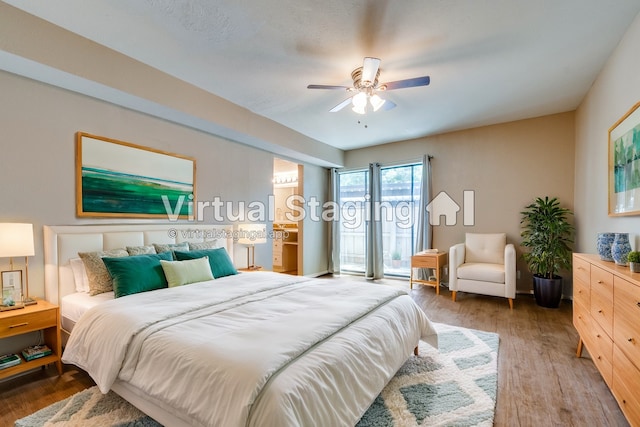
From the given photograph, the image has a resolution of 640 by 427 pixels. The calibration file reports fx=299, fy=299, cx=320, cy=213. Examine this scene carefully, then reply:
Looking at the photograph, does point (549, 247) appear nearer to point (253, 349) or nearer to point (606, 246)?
point (606, 246)

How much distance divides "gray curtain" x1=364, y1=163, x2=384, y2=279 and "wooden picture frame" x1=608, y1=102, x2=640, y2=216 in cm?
345

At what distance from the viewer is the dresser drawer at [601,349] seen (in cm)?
182

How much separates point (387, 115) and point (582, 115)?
2.38 metres

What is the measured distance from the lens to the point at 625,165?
7.52ft

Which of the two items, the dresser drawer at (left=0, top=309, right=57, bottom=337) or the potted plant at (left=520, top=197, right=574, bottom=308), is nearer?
the dresser drawer at (left=0, top=309, right=57, bottom=337)

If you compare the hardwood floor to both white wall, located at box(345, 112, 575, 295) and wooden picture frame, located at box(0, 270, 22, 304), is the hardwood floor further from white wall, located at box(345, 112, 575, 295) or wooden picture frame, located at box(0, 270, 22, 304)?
white wall, located at box(345, 112, 575, 295)

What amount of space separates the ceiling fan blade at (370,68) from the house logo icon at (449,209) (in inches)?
126

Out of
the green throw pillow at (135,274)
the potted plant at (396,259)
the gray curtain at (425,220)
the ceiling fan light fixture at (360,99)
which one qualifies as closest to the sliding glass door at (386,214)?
the potted plant at (396,259)

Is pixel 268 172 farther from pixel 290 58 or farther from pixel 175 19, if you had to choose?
pixel 175 19

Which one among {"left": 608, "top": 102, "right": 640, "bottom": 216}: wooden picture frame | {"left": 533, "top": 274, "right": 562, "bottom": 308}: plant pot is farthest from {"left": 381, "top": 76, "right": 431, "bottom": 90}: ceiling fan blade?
{"left": 533, "top": 274, "right": 562, "bottom": 308}: plant pot

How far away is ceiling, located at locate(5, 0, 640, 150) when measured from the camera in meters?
2.04

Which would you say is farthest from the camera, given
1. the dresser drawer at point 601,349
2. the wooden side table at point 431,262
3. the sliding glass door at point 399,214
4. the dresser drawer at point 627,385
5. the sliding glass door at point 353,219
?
the sliding glass door at point 353,219

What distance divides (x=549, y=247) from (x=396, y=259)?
2529 millimetres

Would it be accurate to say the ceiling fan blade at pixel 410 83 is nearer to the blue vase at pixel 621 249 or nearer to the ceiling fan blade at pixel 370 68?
the ceiling fan blade at pixel 370 68
